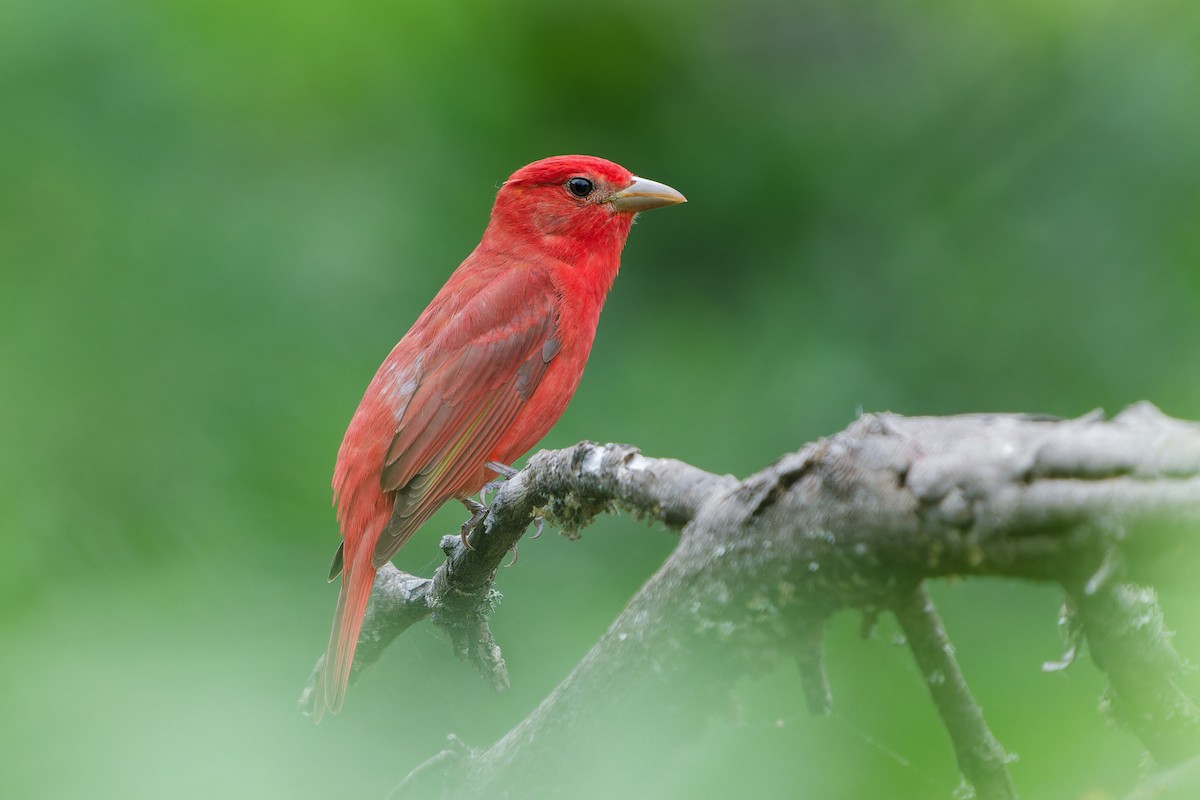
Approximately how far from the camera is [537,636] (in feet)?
10.1

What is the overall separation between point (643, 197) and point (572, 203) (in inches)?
10.9

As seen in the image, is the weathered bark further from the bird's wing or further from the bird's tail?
the bird's wing

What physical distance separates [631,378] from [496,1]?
116 centimetres

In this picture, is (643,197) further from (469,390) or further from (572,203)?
(469,390)

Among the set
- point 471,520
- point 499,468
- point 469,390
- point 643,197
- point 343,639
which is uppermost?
point 643,197

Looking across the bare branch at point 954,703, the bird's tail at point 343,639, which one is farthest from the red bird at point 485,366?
the bare branch at point 954,703

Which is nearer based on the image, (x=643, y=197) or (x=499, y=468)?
(x=499, y=468)

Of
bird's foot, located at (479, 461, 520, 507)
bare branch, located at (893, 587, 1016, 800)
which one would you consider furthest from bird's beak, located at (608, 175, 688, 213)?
bare branch, located at (893, 587, 1016, 800)

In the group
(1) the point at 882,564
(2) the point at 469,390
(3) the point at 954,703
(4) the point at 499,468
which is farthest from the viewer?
(2) the point at 469,390

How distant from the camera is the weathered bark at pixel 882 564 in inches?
40.5

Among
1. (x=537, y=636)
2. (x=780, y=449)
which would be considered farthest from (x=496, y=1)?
(x=537, y=636)

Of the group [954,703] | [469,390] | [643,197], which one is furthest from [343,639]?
[954,703]

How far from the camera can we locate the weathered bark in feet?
3.38

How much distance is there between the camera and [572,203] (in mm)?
4066
